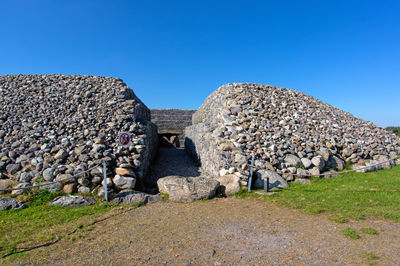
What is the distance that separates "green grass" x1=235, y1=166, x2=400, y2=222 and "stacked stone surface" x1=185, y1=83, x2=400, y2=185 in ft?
2.85

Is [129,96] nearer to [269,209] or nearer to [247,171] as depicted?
[247,171]

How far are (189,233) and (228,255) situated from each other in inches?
46.9

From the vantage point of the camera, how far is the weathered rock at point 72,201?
6.41 meters

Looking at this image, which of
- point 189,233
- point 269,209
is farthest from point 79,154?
point 269,209

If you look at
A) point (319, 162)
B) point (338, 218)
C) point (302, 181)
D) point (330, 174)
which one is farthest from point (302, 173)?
point (338, 218)

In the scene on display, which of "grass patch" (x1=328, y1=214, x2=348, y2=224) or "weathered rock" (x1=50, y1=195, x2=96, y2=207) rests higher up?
"weathered rock" (x1=50, y1=195, x2=96, y2=207)

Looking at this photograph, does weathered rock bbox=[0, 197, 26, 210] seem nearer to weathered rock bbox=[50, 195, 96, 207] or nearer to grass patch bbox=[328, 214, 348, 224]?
weathered rock bbox=[50, 195, 96, 207]

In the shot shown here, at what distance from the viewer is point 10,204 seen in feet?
20.3

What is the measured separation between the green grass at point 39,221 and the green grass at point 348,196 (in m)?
4.90

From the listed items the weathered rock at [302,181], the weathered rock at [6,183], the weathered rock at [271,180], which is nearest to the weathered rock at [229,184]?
the weathered rock at [271,180]

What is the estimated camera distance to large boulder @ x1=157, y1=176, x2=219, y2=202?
701 centimetres

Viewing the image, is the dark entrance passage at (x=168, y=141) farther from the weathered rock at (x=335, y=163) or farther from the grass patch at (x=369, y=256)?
the grass patch at (x=369, y=256)

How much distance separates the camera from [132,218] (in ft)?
18.5

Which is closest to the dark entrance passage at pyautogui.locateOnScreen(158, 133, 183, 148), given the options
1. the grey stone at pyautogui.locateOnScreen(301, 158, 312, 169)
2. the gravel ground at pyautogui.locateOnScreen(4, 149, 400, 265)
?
the grey stone at pyautogui.locateOnScreen(301, 158, 312, 169)
